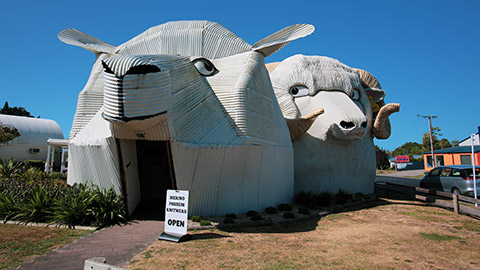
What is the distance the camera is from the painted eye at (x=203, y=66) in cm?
962

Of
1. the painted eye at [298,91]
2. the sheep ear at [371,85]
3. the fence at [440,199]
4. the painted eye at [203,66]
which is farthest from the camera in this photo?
the sheep ear at [371,85]

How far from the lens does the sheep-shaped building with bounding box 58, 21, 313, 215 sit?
6.81 m

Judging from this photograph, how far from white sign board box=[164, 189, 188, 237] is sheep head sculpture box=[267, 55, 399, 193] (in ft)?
24.1

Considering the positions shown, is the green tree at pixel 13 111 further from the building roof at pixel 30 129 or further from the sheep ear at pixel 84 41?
the sheep ear at pixel 84 41

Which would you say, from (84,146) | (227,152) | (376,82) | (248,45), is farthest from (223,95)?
(376,82)

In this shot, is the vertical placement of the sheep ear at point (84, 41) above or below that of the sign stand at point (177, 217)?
above

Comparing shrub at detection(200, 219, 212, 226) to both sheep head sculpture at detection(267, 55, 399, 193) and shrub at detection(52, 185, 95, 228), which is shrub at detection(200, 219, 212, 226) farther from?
sheep head sculpture at detection(267, 55, 399, 193)

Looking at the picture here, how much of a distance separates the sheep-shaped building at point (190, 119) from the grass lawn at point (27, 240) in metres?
1.99

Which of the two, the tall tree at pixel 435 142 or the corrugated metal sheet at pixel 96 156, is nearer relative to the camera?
the corrugated metal sheet at pixel 96 156

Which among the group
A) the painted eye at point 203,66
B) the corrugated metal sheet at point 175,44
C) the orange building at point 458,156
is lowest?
the orange building at point 458,156

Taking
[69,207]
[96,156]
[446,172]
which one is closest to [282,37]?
[96,156]

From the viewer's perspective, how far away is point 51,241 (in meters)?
6.47

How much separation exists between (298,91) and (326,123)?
6.91 ft

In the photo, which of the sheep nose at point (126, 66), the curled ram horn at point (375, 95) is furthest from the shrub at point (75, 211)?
the curled ram horn at point (375, 95)
